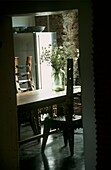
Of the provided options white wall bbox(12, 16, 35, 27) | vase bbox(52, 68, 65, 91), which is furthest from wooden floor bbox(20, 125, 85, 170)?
white wall bbox(12, 16, 35, 27)

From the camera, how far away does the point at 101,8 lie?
Answer: 287 centimetres

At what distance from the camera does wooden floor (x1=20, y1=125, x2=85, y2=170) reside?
3993mm

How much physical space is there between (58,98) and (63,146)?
2.54ft

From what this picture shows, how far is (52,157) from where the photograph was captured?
171 inches

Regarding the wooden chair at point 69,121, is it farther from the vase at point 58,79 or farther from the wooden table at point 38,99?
the vase at point 58,79

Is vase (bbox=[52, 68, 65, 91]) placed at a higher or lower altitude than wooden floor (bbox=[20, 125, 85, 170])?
higher

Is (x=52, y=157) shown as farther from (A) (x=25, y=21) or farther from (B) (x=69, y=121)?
(A) (x=25, y=21)

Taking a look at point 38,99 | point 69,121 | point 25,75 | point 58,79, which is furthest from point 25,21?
point 69,121

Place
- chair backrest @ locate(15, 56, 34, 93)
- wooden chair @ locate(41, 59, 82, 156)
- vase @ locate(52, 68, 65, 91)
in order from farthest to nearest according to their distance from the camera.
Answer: chair backrest @ locate(15, 56, 34, 93), vase @ locate(52, 68, 65, 91), wooden chair @ locate(41, 59, 82, 156)

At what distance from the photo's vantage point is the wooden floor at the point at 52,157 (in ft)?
13.1

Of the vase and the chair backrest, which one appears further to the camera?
the chair backrest

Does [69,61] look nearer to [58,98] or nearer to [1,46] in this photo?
[58,98]

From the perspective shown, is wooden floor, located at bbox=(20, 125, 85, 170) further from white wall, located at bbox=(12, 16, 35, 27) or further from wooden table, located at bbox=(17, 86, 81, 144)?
white wall, located at bbox=(12, 16, 35, 27)

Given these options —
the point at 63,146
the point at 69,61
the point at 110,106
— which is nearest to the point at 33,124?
the point at 63,146
